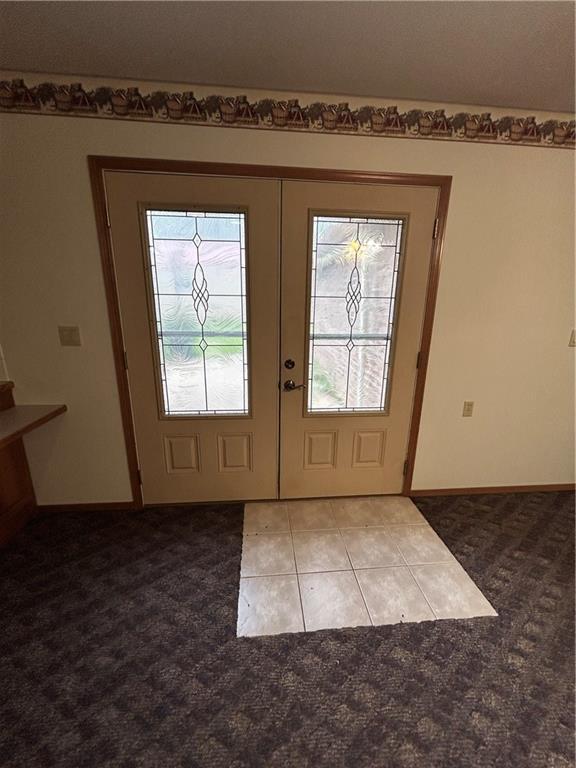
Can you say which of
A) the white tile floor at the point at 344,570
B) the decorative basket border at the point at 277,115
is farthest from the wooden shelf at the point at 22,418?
the decorative basket border at the point at 277,115

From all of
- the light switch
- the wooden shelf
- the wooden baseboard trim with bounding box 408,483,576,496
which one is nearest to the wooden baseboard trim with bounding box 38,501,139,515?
the wooden shelf

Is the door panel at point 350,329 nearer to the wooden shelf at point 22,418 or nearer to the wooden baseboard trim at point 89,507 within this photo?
the wooden baseboard trim at point 89,507

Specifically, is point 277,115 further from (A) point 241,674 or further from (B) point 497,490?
(B) point 497,490

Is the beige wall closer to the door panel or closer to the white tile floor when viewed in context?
the door panel

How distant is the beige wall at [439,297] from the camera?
165 centimetres

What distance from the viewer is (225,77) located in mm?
1553

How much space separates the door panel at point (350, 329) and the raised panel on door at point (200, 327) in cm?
12

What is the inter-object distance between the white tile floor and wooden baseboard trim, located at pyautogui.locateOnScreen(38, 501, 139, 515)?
825 mm

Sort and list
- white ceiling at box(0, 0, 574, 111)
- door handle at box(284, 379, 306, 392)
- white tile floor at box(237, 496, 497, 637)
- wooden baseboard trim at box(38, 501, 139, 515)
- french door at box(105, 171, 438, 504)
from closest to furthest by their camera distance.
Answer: white ceiling at box(0, 0, 574, 111) < white tile floor at box(237, 496, 497, 637) < french door at box(105, 171, 438, 504) < door handle at box(284, 379, 306, 392) < wooden baseboard trim at box(38, 501, 139, 515)

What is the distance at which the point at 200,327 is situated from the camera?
6.22ft

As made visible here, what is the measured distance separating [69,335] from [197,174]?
45.5 inches

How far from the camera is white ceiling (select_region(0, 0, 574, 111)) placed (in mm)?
1178

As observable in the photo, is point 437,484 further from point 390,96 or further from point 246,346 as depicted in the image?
point 390,96

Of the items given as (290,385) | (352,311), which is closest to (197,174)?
(352,311)
